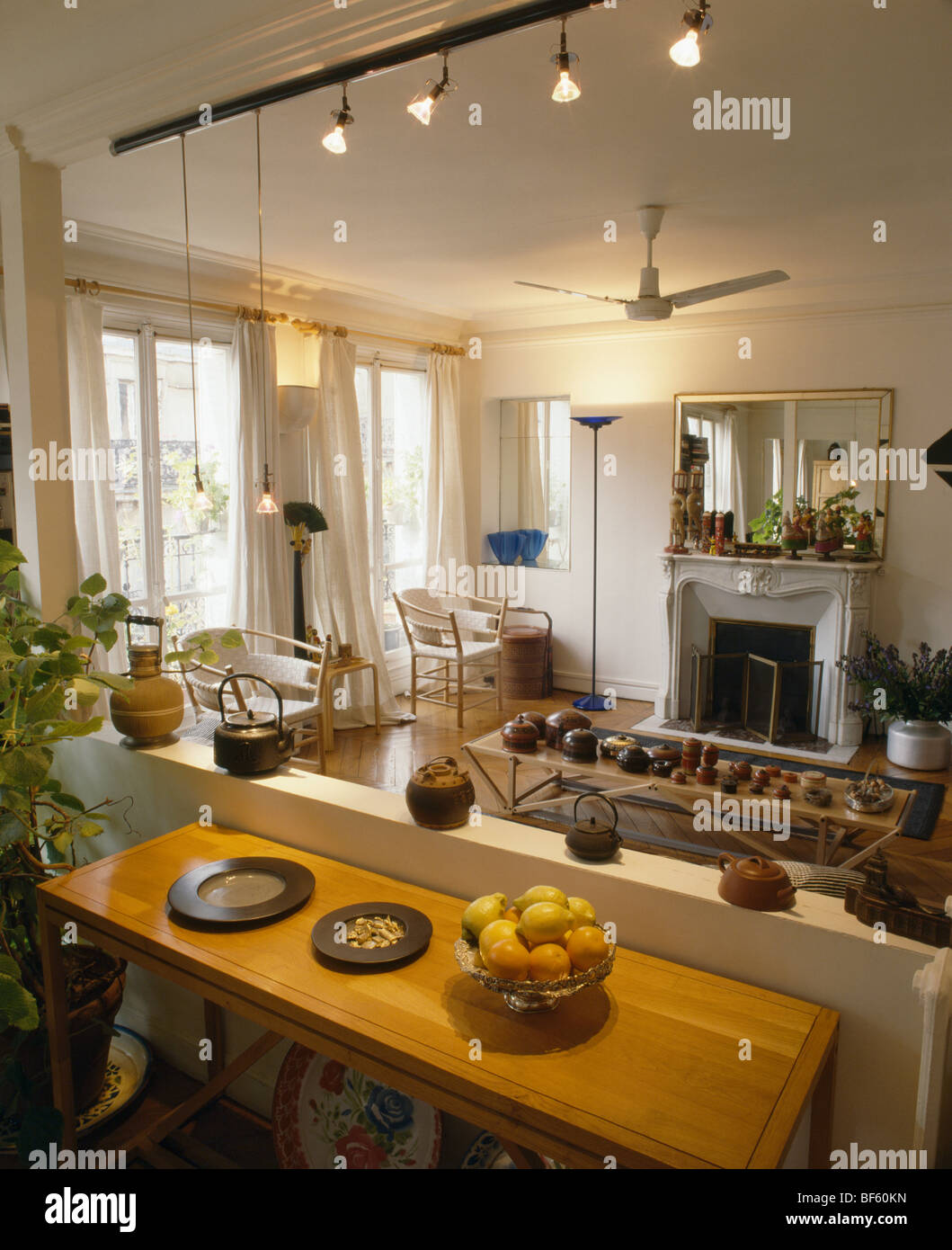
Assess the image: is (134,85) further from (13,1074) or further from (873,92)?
(13,1074)

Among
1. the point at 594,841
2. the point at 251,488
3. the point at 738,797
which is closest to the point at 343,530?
the point at 251,488

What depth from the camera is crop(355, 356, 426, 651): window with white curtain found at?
20.6ft

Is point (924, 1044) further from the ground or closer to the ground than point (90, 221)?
closer to the ground

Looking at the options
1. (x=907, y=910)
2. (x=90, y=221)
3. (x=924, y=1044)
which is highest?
(x=90, y=221)

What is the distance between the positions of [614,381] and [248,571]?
3001mm

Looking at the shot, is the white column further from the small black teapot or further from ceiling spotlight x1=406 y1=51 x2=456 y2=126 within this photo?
the small black teapot

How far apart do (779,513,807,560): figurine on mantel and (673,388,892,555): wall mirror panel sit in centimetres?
8

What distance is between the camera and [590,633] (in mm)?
6816

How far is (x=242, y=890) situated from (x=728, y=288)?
124 inches

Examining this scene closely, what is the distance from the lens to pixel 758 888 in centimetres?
166

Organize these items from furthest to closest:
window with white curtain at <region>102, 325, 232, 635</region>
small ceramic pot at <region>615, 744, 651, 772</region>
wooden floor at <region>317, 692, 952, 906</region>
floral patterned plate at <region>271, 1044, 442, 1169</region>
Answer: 1. window with white curtain at <region>102, 325, 232, 635</region>
2. small ceramic pot at <region>615, 744, 651, 772</region>
3. wooden floor at <region>317, 692, 952, 906</region>
4. floral patterned plate at <region>271, 1044, 442, 1169</region>

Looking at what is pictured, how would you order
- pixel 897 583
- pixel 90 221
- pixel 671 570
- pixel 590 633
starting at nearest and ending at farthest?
1. pixel 90 221
2. pixel 897 583
3. pixel 671 570
4. pixel 590 633

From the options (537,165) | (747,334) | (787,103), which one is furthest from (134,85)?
(747,334)

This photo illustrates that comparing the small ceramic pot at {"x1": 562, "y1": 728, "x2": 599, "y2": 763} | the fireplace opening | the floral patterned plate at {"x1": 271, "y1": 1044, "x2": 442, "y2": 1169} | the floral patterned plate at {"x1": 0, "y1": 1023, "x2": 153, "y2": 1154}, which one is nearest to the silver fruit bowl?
the floral patterned plate at {"x1": 271, "y1": 1044, "x2": 442, "y2": 1169}
